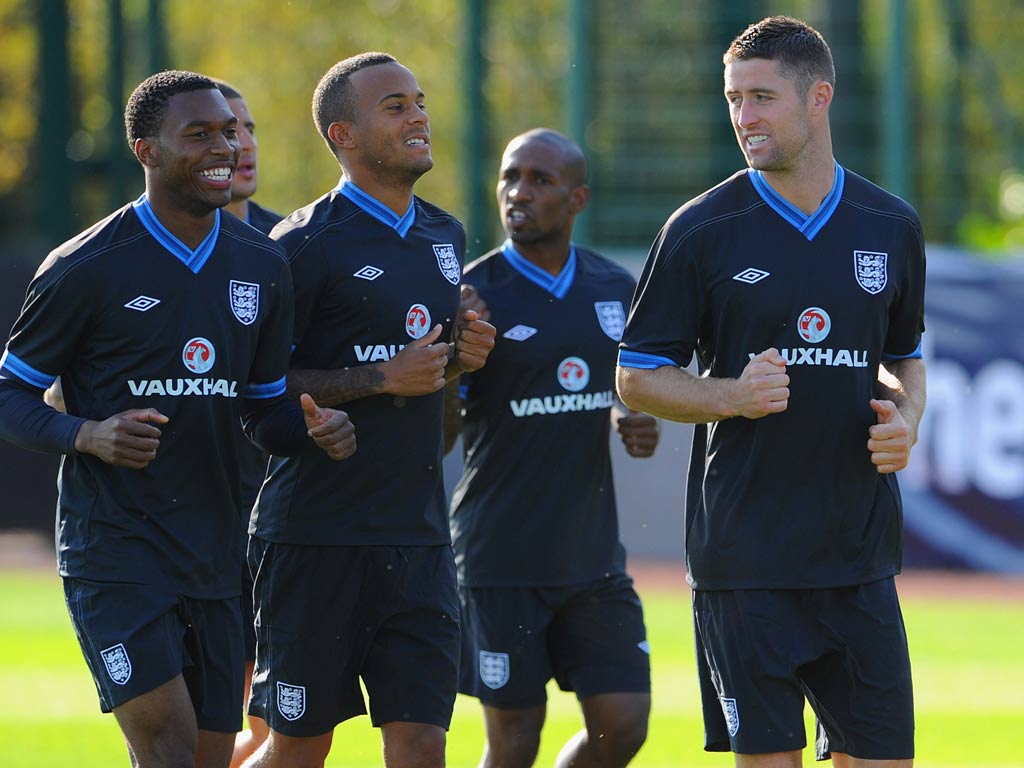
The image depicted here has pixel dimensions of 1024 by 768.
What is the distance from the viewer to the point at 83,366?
5.41 meters

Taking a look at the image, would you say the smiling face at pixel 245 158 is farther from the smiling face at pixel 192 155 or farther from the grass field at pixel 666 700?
the grass field at pixel 666 700

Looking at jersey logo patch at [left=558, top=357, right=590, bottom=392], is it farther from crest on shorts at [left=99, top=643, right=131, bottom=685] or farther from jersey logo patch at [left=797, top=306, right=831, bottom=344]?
crest on shorts at [left=99, top=643, right=131, bottom=685]

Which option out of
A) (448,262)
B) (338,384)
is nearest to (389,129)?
(448,262)

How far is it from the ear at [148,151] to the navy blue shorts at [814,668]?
2215 mm

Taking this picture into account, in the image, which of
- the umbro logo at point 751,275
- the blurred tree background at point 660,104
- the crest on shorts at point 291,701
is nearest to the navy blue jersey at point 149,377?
the crest on shorts at point 291,701

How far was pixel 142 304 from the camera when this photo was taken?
17.7 ft

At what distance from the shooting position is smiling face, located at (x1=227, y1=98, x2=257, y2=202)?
7309 millimetres

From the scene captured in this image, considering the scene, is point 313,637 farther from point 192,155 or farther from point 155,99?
point 155,99

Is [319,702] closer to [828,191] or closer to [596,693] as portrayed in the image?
[596,693]

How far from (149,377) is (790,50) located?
2.19 m

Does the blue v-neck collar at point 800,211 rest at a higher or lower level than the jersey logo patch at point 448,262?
higher

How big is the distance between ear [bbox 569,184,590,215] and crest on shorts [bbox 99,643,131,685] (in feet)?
9.69

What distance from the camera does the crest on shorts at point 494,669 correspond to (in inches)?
272

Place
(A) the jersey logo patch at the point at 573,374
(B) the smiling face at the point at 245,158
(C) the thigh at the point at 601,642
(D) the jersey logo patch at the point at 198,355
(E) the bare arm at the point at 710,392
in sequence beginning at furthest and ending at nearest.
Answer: (B) the smiling face at the point at 245,158, (A) the jersey logo patch at the point at 573,374, (C) the thigh at the point at 601,642, (D) the jersey logo patch at the point at 198,355, (E) the bare arm at the point at 710,392
